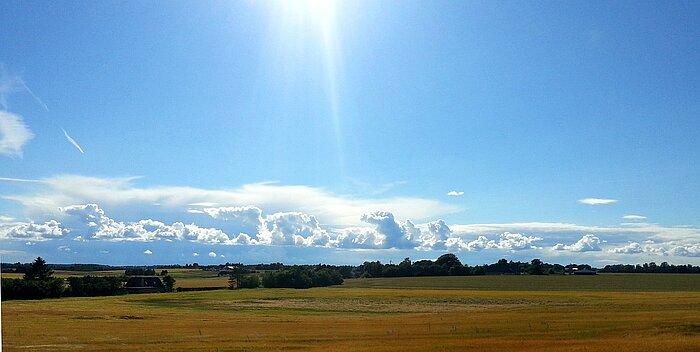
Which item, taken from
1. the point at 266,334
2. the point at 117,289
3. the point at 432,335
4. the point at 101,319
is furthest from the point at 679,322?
the point at 117,289

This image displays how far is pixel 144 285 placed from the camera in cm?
16750

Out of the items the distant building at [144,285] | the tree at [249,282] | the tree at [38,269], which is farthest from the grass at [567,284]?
the tree at [38,269]

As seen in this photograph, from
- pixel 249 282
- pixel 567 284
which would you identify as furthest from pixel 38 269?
pixel 567 284

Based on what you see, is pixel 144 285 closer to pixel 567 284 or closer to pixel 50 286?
pixel 50 286

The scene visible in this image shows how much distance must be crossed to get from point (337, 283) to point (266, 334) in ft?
471

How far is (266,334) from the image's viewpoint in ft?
158

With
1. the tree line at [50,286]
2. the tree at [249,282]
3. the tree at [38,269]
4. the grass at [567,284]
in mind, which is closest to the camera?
the tree line at [50,286]

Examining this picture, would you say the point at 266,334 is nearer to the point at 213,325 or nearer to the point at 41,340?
the point at 213,325

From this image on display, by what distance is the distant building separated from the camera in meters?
162

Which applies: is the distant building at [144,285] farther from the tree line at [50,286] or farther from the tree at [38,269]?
the tree at [38,269]

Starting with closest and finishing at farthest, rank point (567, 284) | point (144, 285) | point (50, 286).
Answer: point (50, 286) < point (567, 284) < point (144, 285)

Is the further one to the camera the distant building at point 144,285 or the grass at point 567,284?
the distant building at point 144,285

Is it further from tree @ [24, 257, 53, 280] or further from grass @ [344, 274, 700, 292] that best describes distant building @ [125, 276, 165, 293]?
grass @ [344, 274, 700, 292]

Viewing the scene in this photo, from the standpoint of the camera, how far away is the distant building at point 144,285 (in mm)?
161750
